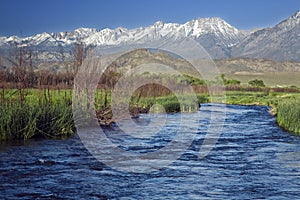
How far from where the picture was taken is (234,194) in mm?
12172

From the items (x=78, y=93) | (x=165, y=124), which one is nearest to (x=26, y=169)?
(x=78, y=93)

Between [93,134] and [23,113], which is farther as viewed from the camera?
[93,134]

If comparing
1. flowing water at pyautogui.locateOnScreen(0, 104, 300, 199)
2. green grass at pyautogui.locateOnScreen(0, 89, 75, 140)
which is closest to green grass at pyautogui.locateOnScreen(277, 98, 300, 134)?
flowing water at pyautogui.locateOnScreen(0, 104, 300, 199)

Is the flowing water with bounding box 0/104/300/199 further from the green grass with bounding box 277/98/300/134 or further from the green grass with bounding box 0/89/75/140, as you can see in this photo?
the green grass with bounding box 277/98/300/134

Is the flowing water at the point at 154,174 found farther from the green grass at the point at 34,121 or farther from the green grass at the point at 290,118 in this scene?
the green grass at the point at 290,118

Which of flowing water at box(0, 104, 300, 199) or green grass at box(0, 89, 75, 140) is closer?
flowing water at box(0, 104, 300, 199)

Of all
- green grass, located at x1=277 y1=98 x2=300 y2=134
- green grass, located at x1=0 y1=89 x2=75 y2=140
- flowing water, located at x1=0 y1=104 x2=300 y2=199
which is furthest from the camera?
green grass, located at x1=277 y1=98 x2=300 y2=134

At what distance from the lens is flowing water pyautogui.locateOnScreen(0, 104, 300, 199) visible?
39.6 ft

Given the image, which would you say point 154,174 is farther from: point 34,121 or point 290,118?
point 290,118

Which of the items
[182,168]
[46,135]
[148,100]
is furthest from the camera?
[148,100]

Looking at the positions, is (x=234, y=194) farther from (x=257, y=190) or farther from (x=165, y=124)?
(x=165, y=124)

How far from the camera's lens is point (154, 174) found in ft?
47.2

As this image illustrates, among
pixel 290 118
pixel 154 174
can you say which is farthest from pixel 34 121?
pixel 290 118

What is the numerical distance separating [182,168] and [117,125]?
39.7ft
